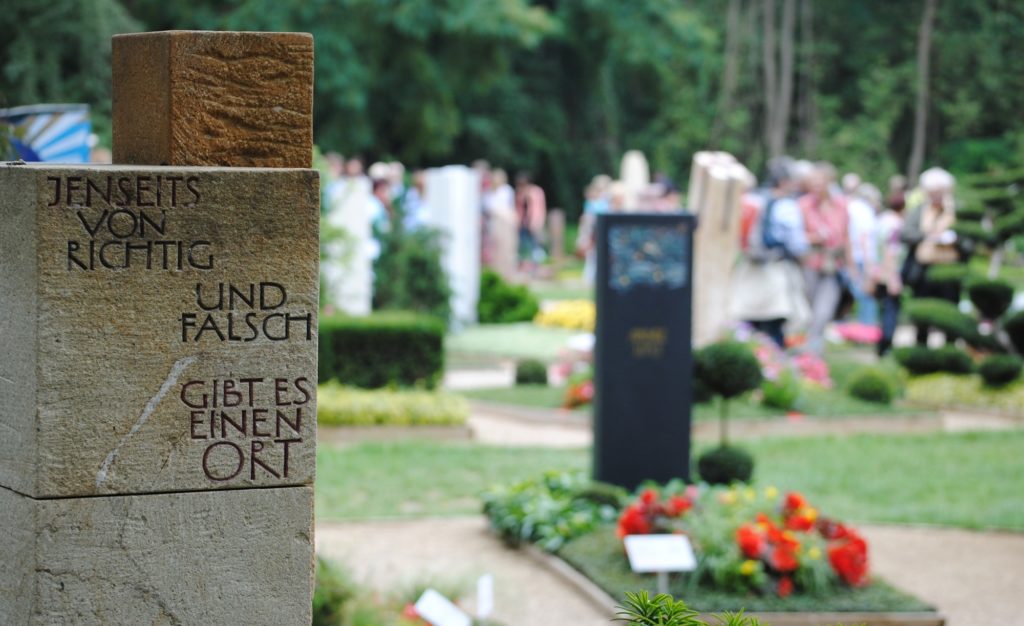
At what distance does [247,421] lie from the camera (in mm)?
3855

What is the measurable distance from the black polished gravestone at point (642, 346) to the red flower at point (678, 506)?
51.2 inches

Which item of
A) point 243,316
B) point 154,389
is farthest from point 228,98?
point 154,389

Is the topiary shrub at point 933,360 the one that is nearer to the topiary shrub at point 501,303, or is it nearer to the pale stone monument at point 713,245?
the pale stone monument at point 713,245

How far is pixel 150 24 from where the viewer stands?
32062 millimetres

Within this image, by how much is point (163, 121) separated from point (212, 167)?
0.28 metres

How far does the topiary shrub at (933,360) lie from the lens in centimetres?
1541

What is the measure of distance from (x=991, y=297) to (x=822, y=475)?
498cm

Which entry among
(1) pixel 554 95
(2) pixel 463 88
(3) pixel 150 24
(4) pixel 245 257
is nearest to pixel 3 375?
(4) pixel 245 257

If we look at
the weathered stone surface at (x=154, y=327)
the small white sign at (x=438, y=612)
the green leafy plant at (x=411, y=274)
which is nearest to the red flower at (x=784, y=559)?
the small white sign at (x=438, y=612)

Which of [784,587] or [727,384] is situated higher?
[727,384]

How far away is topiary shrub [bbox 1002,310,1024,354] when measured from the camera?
600 inches

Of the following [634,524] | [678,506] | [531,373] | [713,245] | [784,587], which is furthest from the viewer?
[713,245]

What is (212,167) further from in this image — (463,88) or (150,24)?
(463,88)

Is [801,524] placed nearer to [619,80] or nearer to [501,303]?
[501,303]
